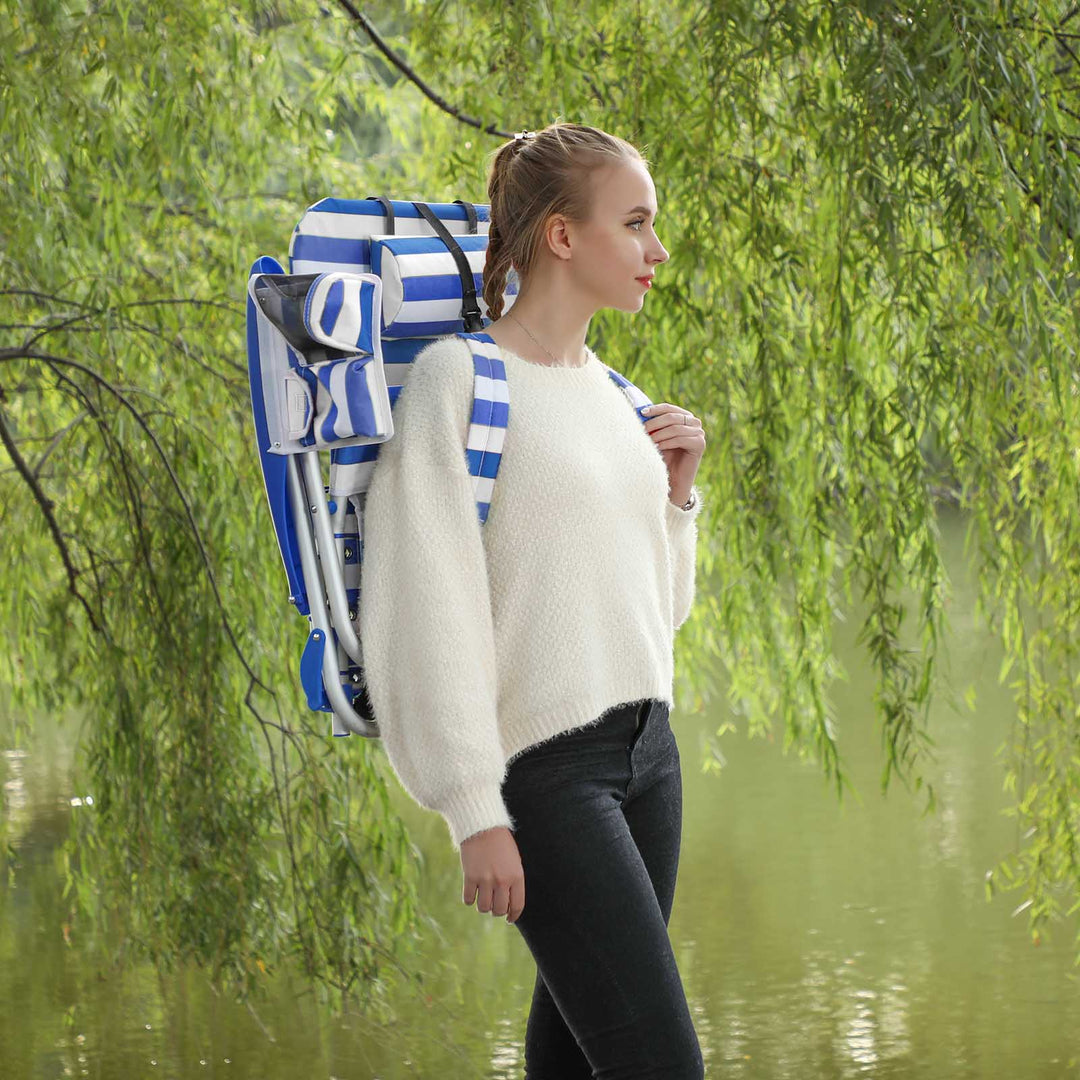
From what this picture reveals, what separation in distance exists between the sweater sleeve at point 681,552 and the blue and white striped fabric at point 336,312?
17.7 inches

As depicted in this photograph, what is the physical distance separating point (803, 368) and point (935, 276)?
49 cm

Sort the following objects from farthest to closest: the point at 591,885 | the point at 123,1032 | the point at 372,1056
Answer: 1. the point at 123,1032
2. the point at 372,1056
3. the point at 591,885

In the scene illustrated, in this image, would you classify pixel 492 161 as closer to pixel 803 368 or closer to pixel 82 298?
pixel 803 368

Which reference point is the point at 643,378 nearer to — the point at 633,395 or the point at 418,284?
the point at 633,395

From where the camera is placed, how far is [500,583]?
5.14 ft

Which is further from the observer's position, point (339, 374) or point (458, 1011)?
point (458, 1011)

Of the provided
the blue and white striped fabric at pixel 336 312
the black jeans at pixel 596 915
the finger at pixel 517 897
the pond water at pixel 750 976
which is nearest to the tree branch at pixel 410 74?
the pond water at pixel 750 976

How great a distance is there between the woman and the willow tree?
97cm

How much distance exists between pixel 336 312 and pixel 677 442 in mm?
432

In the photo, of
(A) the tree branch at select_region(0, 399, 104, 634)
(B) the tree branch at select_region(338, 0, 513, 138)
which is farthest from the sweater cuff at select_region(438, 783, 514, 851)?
(B) the tree branch at select_region(338, 0, 513, 138)

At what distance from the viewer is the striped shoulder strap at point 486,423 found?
5.02 feet

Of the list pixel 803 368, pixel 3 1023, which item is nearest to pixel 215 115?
pixel 803 368

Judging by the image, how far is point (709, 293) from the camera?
129 inches

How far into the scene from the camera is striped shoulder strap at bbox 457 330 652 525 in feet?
5.02
